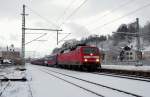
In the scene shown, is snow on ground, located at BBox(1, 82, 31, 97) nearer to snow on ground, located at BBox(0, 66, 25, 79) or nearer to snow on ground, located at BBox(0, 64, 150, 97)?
snow on ground, located at BBox(0, 64, 150, 97)

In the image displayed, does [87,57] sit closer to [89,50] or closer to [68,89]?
[89,50]

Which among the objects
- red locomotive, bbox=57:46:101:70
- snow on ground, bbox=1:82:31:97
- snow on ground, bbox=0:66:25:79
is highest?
red locomotive, bbox=57:46:101:70

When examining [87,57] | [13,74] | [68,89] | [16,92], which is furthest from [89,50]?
[16,92]

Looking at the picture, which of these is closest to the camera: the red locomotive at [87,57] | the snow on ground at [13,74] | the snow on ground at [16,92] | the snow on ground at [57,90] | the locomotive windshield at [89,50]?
the snow on ground at [57,90]

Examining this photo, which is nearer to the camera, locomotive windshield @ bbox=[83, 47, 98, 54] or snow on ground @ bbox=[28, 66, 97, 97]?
snow on ground @ bbox=[28, 66, 97, 97]

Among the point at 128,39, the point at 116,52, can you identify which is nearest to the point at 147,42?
the point at 128,39

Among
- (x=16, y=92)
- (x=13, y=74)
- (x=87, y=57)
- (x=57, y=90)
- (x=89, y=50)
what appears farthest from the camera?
(x=89, y=50)

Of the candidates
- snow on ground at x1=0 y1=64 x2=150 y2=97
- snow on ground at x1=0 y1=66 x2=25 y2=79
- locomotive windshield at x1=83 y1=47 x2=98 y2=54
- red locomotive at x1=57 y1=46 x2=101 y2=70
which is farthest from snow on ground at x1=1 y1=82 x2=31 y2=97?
locomotive windshield at x1=83 y1=47 x2=98 y2=54

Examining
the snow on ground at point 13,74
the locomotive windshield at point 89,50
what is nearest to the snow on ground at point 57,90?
the snow on ground at point 13,74

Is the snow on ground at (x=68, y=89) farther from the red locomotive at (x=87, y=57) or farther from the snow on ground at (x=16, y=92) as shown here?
the red locomotive at (x=87, y=57)

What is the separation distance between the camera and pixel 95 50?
119 feet

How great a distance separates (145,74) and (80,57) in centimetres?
1193

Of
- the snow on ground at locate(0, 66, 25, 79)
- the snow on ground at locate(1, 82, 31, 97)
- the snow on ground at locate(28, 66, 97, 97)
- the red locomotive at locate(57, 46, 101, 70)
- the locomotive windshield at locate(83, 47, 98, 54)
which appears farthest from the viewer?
the locomotive windshield at locate(83, 47, 98, 54)

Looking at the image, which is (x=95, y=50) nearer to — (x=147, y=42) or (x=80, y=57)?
(x=80, y=57)
